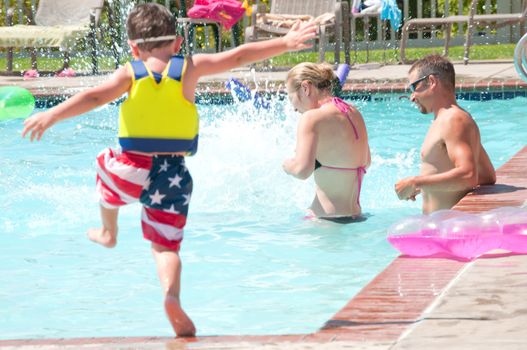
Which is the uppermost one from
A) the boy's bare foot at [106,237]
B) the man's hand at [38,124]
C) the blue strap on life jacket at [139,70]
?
the blue strap on life jacket at [139,70]

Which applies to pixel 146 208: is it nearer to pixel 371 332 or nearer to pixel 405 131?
pixel 371 332

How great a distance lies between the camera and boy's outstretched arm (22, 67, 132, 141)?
11.4 ft

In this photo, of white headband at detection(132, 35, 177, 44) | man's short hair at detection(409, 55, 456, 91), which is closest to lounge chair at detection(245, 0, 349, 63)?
man's short hair at detection(409, 55, 456, 91)

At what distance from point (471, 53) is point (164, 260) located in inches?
487

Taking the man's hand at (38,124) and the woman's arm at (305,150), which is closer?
the man's hand at (38,124)

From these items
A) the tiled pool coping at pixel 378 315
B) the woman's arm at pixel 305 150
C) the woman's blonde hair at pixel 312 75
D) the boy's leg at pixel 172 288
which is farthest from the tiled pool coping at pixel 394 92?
the boy's leg at pixel 172 288

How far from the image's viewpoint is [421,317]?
3258 millimetres

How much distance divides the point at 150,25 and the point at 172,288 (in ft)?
2.84

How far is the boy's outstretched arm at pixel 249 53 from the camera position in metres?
3.61

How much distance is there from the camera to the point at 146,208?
3.68 metres

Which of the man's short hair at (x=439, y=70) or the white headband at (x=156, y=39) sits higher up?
the white headband at (x=156, y=39)

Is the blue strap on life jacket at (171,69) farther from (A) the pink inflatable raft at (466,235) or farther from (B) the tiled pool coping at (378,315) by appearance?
(A) the pink inflatable raft at (466,235)

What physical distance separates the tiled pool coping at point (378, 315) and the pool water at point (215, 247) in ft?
1.68

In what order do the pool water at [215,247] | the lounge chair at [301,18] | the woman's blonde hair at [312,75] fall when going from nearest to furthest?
the pool water at [215,247], the woman's blonde hair at [312,75], the lounge chair at [301,18]
